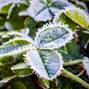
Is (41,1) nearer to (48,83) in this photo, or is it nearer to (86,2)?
(86,2)

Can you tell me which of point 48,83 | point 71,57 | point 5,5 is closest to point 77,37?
point 71,57

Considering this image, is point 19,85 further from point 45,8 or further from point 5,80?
Answer: point 45,8

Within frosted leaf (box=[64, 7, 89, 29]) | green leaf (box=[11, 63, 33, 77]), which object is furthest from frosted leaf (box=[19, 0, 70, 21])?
green leaf (box=[11, 63, 33, 77])

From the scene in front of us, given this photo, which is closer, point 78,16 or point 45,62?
point 45,62

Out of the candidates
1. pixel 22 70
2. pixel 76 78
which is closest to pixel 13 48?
pixel 22 70

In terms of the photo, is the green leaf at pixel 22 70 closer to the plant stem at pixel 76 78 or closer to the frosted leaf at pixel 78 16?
the plant stem at pixel 76 78
